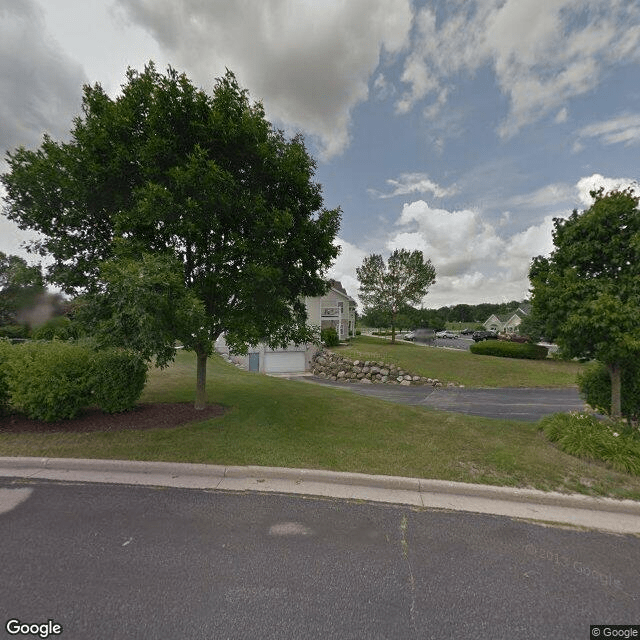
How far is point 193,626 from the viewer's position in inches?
84.9

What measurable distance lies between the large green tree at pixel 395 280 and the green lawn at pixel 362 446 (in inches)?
1151

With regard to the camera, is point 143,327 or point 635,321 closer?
point 143,327

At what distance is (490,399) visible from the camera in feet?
44.4

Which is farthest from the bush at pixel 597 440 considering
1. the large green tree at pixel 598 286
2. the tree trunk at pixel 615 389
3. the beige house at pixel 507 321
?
the beige house at pixel 507 321

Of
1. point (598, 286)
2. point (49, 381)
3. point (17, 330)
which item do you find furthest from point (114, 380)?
point (17, 330)

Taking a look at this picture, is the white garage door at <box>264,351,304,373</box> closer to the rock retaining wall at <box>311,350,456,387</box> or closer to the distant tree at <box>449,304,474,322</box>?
the rock retaining wall at <box>311,350,456,387</box>

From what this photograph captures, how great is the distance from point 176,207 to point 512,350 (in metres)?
25.6

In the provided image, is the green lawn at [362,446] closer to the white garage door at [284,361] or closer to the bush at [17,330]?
the white garage door at [284,361]

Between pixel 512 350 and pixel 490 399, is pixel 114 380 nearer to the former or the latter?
pixel 490 399

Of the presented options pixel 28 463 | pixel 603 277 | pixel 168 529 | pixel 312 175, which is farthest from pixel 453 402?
pixel 28 463

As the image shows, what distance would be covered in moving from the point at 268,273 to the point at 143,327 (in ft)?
7.02

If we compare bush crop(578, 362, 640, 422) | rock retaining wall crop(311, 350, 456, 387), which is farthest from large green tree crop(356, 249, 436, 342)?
bush crop(578, 362, 640, 422)

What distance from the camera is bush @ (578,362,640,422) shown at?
6352mm

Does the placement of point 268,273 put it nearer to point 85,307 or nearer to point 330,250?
point 330,250
